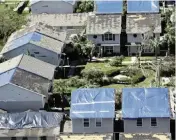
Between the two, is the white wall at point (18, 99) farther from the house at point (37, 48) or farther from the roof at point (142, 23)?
the roof at point (142, 23)

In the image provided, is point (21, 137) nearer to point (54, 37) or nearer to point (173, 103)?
point (173, 103)

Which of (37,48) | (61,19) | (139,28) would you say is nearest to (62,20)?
(61,19)

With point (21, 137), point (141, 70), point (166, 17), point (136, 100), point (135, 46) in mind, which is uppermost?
point (166, 17)

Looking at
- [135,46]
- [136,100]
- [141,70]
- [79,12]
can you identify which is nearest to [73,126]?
[136,100]

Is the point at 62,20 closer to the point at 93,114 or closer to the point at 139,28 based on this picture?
the point at 139,28

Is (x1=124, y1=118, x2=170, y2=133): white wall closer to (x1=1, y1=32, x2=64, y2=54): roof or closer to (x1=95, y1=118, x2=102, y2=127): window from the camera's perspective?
(x1=95, y1=118, x2=102, y2=127): window
